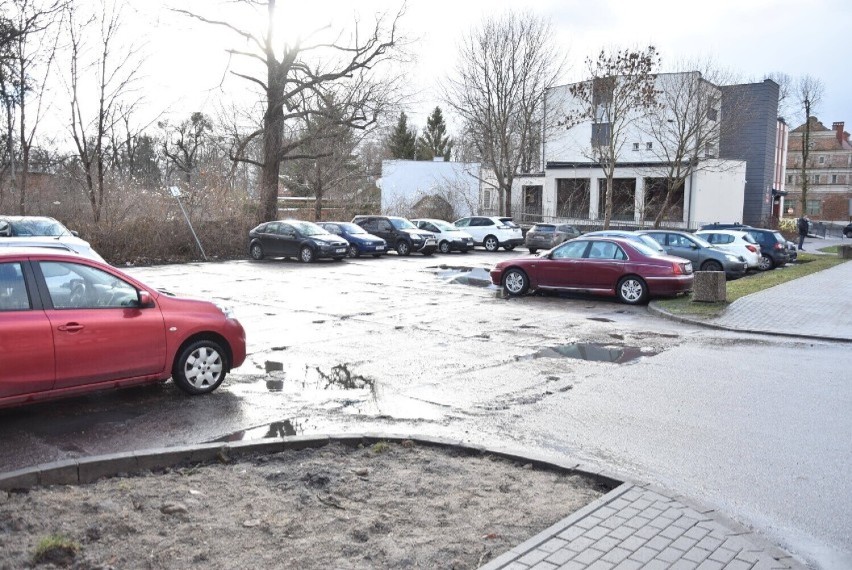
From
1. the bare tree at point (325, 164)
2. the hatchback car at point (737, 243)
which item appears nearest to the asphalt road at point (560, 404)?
the hatchback car at point (737, 243)

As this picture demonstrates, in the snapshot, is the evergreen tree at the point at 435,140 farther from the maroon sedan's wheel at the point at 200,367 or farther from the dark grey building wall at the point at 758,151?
the maroon sedan's wheel at the point at 200,367

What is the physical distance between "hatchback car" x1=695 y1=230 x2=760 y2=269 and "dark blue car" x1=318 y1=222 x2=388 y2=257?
41.2ft

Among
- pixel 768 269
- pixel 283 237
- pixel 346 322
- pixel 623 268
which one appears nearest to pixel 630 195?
pixel 768 269

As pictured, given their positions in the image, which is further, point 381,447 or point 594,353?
point 594,353

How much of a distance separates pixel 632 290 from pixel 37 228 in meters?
14.7

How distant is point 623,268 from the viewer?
16859 mm

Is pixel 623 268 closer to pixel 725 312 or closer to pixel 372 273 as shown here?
pixel 725 312

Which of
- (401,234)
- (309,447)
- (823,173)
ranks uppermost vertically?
(823,173)

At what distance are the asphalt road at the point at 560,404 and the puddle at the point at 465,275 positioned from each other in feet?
22.8

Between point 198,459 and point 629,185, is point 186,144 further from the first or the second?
point 198,459

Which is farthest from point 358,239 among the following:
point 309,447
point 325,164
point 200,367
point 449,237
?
point 309,447

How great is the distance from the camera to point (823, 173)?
10381cm

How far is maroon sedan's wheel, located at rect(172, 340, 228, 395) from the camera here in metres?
7.88

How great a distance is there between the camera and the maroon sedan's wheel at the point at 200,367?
788cm
